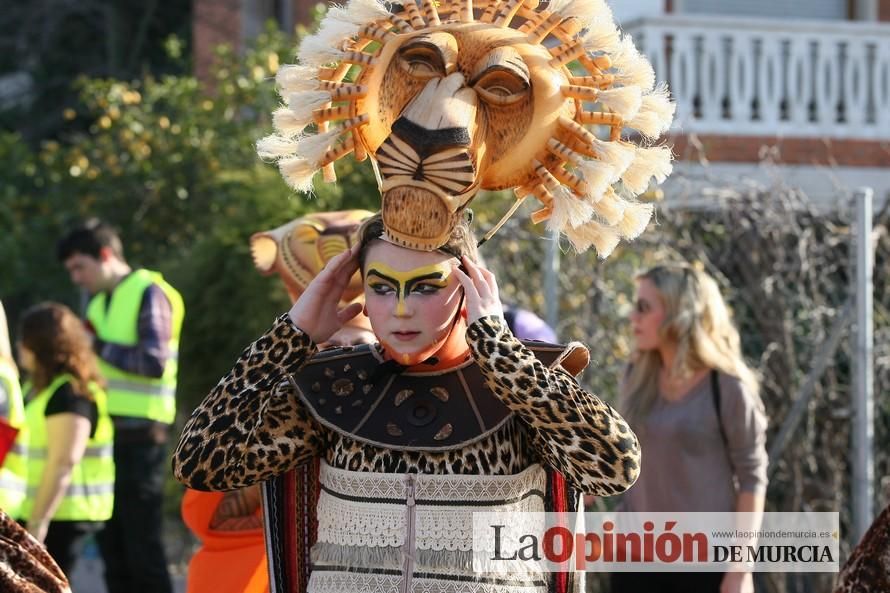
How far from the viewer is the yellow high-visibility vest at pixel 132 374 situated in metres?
7.34

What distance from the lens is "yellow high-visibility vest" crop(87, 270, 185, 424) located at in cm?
734

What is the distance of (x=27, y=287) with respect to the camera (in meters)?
13.2

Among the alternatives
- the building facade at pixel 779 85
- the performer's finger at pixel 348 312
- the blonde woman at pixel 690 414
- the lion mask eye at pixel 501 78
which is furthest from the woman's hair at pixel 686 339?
the building facade at pixel 779 85

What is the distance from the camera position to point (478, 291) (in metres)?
3.65

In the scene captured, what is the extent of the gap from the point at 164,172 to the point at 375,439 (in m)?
8.82

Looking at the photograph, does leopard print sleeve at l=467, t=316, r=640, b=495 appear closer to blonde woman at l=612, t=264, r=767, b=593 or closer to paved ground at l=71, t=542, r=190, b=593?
blonde woman at l=612, t=264, r=767, b=593

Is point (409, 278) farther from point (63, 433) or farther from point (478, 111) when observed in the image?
point (63, 433)

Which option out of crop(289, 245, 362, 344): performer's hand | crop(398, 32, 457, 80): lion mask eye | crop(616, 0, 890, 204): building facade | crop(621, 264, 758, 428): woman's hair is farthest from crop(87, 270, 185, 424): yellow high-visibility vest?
crop(616, 0, 890, 204): building facade

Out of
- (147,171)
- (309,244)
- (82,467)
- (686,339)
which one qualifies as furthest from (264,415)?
(147,171)

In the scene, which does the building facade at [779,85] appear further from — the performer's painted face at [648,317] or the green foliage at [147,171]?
the performer's painted face at [648,317]

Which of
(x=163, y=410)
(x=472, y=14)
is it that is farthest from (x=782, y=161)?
(x=472, y=14)

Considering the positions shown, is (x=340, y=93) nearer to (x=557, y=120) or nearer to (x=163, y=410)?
(x=557, y=120)

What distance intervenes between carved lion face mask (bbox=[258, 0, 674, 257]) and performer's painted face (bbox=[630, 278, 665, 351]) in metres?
2.09

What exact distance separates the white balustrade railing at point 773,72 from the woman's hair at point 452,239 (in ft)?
24.8
